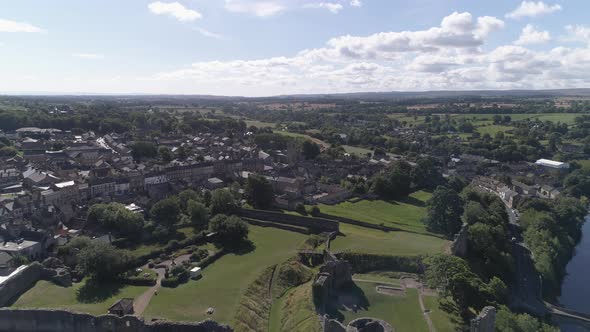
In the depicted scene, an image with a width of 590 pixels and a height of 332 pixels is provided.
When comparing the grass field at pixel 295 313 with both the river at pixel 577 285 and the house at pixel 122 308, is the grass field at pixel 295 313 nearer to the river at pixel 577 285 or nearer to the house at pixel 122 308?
the house at pixel 122 308

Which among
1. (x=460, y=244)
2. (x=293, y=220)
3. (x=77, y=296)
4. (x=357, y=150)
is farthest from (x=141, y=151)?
(x=460, y=244)

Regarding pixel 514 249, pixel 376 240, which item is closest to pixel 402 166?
pixel 514 249

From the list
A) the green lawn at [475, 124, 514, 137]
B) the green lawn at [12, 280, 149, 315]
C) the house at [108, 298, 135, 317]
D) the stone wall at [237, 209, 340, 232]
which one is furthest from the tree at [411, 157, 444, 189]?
the green lawn at [475, 124, 514, 137]

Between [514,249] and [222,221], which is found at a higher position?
[222,221]

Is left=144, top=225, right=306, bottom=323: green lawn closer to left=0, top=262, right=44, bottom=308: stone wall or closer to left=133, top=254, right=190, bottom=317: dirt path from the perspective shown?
left=133, top=254, right=190, bottom=317: dirt path

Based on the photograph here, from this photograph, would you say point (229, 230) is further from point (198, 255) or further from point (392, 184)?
point (392, 184)

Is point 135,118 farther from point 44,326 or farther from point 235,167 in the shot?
point 44,326

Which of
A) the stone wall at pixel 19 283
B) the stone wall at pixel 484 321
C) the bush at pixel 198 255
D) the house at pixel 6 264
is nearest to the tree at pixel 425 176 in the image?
the bush at pixel 198 255
